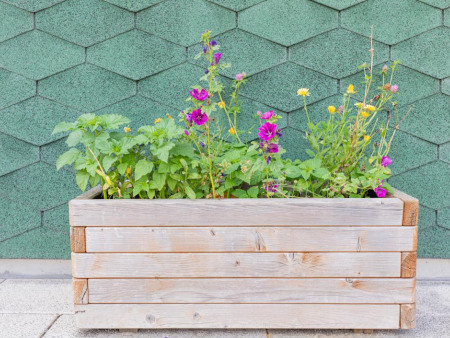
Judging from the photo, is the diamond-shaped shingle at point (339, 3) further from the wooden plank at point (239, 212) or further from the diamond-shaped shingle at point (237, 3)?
the wooden plank at point (239, 212)

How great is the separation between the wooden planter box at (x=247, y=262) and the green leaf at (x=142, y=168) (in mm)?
88

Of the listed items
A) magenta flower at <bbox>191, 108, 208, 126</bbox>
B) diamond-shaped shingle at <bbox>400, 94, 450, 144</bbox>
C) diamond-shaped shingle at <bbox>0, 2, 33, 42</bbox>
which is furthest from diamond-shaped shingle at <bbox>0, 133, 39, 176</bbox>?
diamond-shaped shingle at <bbox>400, 94, 450, 144</bbox>

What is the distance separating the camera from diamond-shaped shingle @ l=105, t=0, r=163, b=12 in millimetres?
1867

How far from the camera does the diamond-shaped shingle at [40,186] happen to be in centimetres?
192

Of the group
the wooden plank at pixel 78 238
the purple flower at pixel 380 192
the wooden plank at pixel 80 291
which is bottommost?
the wooden plank at pixel 80 291

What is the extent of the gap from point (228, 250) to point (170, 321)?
12.1 inches

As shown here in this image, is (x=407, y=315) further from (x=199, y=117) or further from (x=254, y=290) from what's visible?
(x=199, y=117)

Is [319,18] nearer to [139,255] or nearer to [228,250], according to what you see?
[228,250]

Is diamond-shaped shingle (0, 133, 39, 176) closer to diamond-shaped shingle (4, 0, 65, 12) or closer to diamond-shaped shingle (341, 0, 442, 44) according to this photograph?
diamond-shaped shingle (4, 0, 65, 12)

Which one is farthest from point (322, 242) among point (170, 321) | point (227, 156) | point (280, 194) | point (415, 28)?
point (415, 28)

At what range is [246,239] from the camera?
4.41 feet

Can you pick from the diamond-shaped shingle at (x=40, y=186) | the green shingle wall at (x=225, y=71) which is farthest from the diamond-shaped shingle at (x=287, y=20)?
the diamond-shaped shingle at (x=40, y=186)

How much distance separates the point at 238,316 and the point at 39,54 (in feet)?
4.74

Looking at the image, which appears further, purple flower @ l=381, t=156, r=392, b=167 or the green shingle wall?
the green shingle wall
